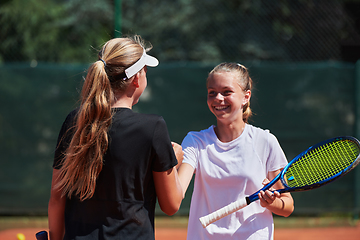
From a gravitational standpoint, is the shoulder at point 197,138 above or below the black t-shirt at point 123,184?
above

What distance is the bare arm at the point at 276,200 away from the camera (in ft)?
6.42

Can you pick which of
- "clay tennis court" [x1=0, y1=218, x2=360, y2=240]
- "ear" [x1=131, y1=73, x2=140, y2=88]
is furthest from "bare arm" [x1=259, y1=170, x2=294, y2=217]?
"clay tennis court" [x1=0, y1=218, x2=360, y2=240]

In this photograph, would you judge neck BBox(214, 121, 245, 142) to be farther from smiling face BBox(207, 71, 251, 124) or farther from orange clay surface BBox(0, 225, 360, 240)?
orange clay surface BBox(0, 225, 360, 240)

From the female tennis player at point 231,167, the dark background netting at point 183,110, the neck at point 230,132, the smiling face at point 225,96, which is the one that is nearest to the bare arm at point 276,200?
the female tennis player at point 231,167

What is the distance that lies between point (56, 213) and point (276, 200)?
3.62 feet

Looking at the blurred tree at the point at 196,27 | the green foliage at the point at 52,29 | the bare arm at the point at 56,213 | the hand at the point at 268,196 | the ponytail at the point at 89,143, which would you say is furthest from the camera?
the blurred tree at the point at 196,27

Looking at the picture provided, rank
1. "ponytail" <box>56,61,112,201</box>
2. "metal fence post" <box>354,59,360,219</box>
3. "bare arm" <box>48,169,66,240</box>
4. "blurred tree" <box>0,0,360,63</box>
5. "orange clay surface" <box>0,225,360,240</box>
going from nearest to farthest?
"ponytail" <box>56,61,112,201</box>
"bare arm" <box>48,169,66,240</box>
"orange clay surface" <box>0,225,360,240</box>
"metal fence post" <box>354,59,360,219</box>
"blurred tree" <box>0,0,360,63</box>

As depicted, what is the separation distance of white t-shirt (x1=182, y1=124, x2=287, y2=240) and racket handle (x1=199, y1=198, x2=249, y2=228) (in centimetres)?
10

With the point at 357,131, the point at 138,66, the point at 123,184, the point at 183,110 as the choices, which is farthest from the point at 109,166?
the point at 357,131

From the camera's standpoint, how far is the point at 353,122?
5496 millimetres

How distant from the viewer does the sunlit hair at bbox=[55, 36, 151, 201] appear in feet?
5.22

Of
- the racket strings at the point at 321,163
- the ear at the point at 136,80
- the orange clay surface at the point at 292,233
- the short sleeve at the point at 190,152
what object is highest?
the ear at the point at 136,80

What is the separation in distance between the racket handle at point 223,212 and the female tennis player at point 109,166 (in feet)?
1.08

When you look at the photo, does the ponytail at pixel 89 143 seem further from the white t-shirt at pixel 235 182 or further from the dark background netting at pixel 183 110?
the dark background netting at pixel 183 110
